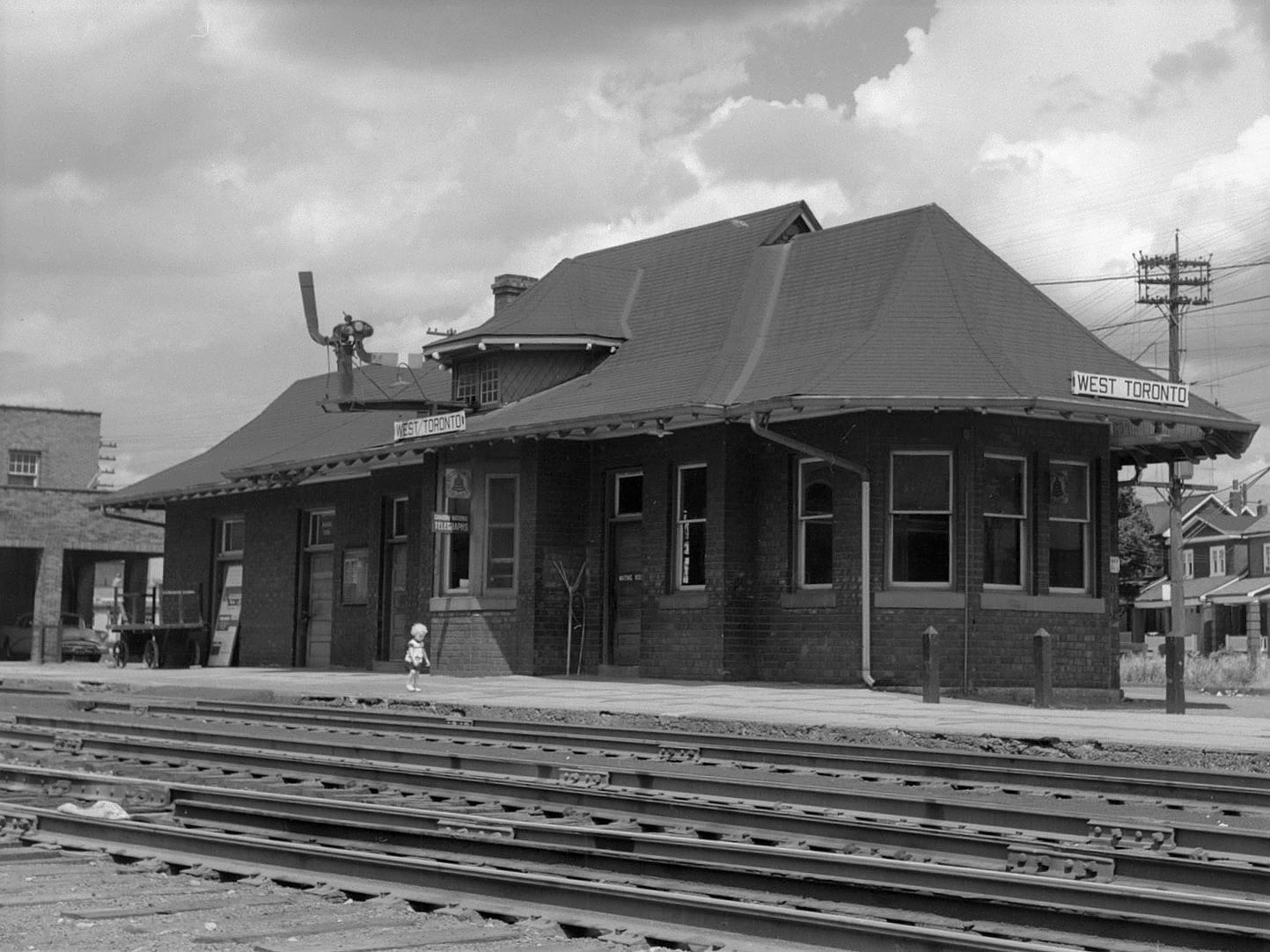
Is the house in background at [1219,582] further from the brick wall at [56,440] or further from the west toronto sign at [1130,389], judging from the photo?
the west toronto sign at [1130,389]

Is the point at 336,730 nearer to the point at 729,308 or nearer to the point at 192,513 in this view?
the point at 729,308

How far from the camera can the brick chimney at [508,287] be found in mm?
33188

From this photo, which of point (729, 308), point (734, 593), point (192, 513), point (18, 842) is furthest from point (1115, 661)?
point (192, 513)

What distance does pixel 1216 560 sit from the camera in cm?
7906

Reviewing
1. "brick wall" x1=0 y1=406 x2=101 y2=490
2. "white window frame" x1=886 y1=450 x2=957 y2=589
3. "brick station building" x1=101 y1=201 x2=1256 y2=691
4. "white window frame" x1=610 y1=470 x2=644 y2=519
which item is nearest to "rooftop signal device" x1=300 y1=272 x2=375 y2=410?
"brick station building" x1=101 y1=201 x2=1256 y2=691

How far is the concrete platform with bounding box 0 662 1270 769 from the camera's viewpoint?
1619 centimetres

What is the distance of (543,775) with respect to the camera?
492 inches

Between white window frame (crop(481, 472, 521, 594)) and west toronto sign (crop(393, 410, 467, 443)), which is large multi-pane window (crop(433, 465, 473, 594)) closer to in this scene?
white window frame (crop(481, 472, 521, 594))

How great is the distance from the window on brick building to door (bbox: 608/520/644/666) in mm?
34358

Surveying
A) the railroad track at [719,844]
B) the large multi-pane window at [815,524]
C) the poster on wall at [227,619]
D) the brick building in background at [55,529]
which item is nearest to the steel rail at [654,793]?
the railroad track at [719,844]

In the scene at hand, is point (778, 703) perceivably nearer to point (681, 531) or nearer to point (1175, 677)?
point (1175, 677)

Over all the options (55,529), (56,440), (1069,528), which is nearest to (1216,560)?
(56,440)

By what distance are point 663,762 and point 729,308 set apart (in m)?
13.4

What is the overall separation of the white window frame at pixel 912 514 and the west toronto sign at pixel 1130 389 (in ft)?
6.24
